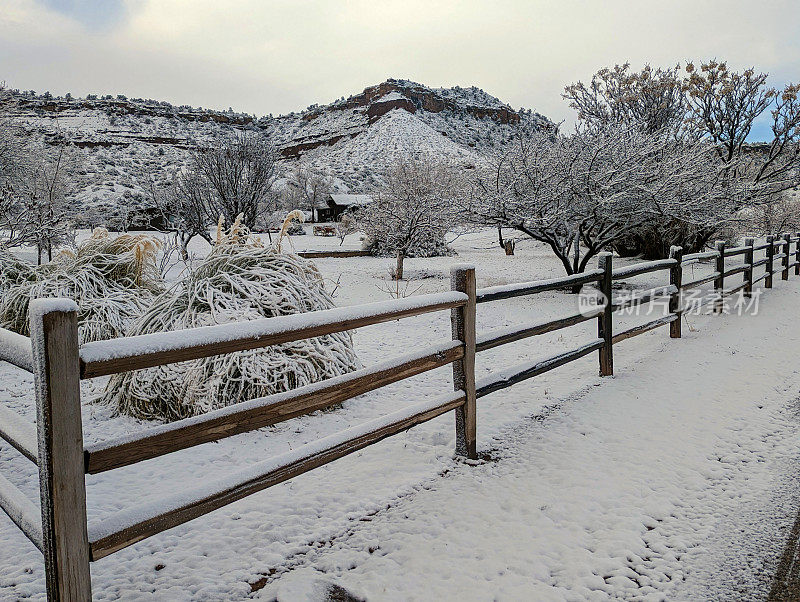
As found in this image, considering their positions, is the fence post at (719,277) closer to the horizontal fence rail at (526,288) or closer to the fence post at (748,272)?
the fence post at (748,272)

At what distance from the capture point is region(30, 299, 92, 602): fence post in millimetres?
1704

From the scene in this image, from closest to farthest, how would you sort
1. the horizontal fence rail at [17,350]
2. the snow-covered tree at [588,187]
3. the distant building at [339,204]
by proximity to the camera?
the horizontal fence rail at [17,350], the snow-covered tree at [588,187], the distant building at [339,204]

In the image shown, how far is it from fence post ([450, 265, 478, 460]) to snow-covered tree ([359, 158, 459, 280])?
8.39m

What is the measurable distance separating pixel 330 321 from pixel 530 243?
2911 cm

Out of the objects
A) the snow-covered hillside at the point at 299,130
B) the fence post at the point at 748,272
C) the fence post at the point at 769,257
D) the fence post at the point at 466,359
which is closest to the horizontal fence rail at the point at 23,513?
the fence post at the point at 466,359

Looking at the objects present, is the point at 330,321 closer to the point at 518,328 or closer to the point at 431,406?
the point at 431,406

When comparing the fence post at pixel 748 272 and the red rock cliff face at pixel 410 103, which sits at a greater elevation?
the red rock cliff face at pixel 410 103

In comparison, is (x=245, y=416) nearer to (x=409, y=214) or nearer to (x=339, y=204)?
(x=409, y=214)

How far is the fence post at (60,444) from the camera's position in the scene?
1.70 m

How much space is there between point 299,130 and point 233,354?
103621 millimetres

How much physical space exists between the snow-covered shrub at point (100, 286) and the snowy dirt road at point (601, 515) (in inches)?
158

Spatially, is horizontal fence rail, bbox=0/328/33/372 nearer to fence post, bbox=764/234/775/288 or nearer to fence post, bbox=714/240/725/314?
fence post, bbox=714/240/725/314

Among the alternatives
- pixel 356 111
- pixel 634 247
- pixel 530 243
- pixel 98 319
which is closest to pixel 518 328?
pixel 98 319

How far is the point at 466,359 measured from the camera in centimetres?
365
